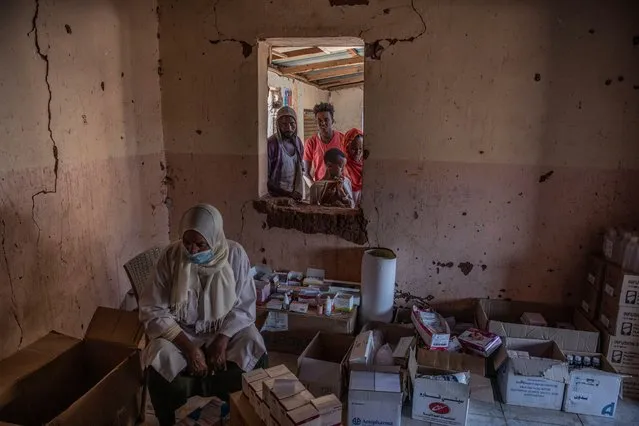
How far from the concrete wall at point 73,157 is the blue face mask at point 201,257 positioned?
79cm

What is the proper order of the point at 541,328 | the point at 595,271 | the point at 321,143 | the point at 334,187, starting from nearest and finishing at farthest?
1. the point at 541,328
2. the point at 595,271
3. the point at 334,187
4. the point at 321,143

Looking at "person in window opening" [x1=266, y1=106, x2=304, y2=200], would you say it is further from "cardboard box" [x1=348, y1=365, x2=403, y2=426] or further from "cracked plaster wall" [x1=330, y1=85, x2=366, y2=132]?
"cracked plaster wall" [x1=330, y1=85, x2=366, y2=132]

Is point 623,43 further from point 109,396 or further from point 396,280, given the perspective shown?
point 109,396

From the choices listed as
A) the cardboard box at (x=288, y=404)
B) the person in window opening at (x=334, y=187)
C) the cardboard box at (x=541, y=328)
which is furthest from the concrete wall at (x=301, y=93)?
the cardboard box at (x=288, y=404)

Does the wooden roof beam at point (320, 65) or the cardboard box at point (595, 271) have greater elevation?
the wooden roof beam at point (320, 65)

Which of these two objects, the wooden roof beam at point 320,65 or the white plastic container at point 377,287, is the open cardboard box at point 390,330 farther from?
the wooden roof beam at point 320,65

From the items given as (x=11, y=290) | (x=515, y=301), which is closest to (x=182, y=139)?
(x=11, y=290)

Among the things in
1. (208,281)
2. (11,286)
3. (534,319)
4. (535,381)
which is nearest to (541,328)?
(534,319)

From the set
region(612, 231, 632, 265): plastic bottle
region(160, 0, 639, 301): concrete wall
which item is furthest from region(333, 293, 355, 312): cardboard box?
region(612, 231, 632, 265): plastic bottle

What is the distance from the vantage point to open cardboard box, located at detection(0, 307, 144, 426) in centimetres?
168

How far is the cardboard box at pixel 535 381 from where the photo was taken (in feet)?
7.47

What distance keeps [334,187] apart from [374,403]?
1751 millimetres

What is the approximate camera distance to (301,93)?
739cm

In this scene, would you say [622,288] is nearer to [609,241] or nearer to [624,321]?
[624,321]
